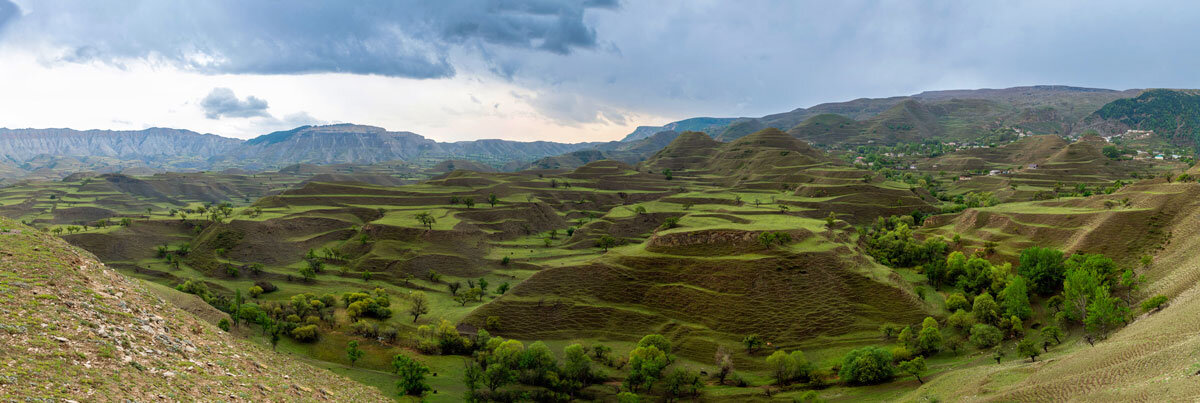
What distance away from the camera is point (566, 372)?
60844mm

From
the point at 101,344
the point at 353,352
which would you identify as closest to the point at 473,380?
the point at 353,352

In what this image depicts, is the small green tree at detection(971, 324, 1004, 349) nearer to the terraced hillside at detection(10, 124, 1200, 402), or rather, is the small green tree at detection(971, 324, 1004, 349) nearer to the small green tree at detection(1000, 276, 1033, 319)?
the terraced hillside at detection(10, 124, 1200, 402)

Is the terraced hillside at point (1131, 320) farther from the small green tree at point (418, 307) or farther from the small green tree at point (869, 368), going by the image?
the small green tree at point (418, 307)

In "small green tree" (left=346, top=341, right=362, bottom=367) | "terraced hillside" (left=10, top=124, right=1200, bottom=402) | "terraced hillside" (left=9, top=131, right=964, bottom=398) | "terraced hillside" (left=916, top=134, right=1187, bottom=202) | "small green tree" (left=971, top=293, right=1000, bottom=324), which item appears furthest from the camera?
"terraced hillside" (left=916, top=134, right=1187, bottom=202)

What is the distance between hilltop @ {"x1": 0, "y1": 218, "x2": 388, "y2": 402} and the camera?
599 inches

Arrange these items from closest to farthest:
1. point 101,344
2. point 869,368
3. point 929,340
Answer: point 101,344 → point 869,368 → point 929,340

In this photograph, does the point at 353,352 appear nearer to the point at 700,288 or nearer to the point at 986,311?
the point at 700,288

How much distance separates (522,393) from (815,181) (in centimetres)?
13270

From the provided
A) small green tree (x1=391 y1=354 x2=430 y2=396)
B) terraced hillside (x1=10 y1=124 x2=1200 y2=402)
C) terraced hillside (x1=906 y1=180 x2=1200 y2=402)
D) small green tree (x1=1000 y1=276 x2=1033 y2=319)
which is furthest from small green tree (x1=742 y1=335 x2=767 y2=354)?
small green tree (x1=391 y1=354 x2=430 y2=396)

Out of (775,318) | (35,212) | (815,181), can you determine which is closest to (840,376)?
(775,318)

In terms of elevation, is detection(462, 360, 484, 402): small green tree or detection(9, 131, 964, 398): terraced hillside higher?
detection(9, 131, 964, 398): terraced hillside

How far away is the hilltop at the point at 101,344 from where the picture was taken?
599 inches

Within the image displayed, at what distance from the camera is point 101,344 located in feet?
57.3

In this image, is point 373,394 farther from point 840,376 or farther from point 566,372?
point 840,376
